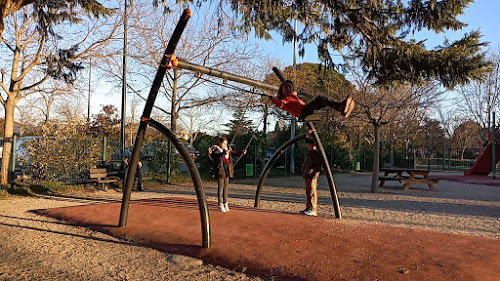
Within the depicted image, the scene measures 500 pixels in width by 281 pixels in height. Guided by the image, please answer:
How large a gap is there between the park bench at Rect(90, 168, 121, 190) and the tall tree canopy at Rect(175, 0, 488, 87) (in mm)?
7474

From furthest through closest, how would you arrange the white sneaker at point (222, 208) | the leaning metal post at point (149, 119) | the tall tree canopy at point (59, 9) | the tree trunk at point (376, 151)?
the tree trunk at point (376, 151) → the tall tree canopy at point (59, 9) → the white sneaker at point (222, 208) → the leaning metal post at point (149, 119)

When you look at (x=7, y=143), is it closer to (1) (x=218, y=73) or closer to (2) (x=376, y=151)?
(1) (x=218, y=73)

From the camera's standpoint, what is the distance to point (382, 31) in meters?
8.42

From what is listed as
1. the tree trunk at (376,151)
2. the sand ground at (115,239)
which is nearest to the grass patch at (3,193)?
the sand ground at (115,239)

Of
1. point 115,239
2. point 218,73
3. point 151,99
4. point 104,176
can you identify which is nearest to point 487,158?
point 104,176

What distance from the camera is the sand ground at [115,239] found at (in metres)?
4.68

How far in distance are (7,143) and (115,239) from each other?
8.52 meters

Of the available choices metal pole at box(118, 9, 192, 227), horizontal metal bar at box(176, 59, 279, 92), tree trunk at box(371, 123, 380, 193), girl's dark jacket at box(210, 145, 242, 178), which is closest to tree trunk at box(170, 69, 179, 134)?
tree trunk at box(371, 123, 380, 193)

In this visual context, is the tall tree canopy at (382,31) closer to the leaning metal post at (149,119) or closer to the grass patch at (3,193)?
the leaning metal post at (149,119)

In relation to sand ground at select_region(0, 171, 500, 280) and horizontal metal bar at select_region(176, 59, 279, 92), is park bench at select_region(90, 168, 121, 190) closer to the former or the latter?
sand ground at select_region(0, 171, 500, 280)

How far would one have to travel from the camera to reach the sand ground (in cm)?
468

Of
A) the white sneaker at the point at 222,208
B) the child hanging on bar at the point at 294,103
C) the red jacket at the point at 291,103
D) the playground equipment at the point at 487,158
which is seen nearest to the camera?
the child hanging on bar at the point at 294,103

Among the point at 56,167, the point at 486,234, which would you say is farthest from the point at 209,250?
the point at 56,167

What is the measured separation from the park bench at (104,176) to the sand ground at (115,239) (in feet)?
2.50
